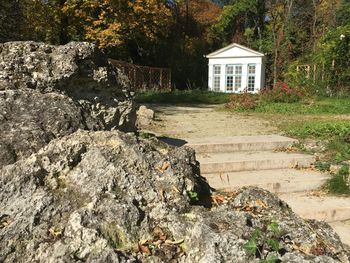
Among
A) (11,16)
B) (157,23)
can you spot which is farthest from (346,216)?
(157,23)

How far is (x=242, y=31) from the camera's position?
3075cm

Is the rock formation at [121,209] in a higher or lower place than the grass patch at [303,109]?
higher

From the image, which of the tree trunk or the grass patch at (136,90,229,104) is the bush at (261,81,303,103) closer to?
the grass patch at (136,90,229,104)

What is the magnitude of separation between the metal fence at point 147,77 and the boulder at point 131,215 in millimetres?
18649

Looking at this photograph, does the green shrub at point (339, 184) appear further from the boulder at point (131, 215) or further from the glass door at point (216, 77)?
the glass door at point (216, 77)

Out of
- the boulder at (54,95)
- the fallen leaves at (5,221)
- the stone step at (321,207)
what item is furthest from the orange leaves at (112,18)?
the fallen leaves at (5,221)

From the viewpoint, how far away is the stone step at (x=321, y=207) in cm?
424

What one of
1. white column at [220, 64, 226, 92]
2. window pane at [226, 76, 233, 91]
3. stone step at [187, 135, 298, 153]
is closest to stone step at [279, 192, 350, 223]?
stone step at [187, 135, 298, 153]

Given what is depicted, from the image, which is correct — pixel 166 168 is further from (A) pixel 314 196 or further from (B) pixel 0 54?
(A) pixel 314 196

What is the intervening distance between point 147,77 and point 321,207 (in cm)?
1987

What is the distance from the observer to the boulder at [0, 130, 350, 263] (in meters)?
1.84

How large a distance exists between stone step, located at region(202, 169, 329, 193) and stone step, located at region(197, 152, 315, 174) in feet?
0.35

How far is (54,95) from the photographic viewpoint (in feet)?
10.5

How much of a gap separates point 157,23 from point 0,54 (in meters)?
17.3
